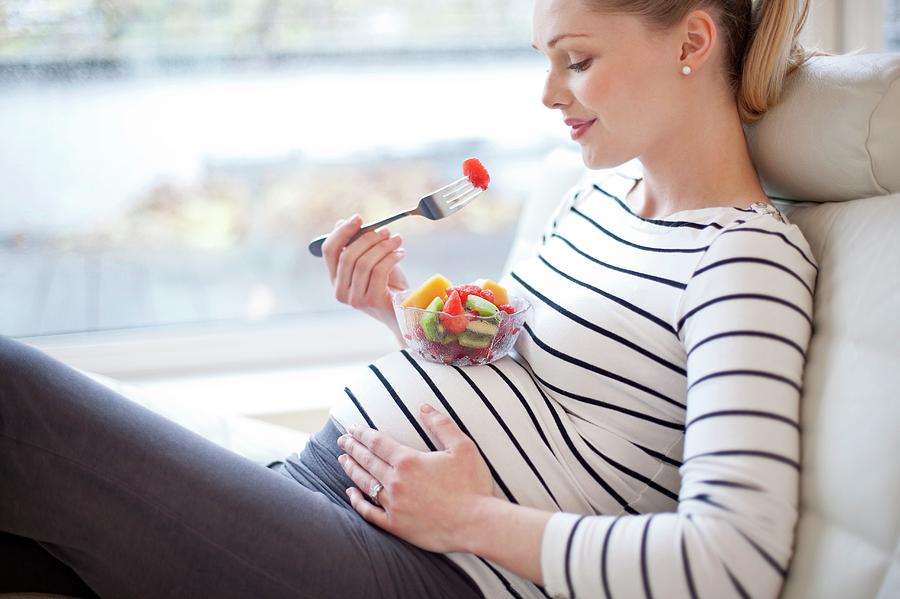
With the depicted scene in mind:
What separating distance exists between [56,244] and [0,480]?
107 centimetres

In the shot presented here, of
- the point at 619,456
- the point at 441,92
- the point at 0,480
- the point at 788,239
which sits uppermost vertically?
the point at 441,92

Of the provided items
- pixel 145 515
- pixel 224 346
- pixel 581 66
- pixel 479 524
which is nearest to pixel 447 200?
pixel 581 66

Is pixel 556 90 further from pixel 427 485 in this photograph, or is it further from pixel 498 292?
pixel 427 485

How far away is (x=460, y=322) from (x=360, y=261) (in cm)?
31

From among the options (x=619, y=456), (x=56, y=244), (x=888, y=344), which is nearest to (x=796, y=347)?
(x=888, y=344)

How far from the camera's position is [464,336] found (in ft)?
3.58

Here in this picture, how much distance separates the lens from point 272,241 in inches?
80.3

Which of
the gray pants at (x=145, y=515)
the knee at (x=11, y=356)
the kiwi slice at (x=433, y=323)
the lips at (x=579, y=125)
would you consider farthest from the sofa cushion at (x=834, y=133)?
the knee at (x=11, y=356)

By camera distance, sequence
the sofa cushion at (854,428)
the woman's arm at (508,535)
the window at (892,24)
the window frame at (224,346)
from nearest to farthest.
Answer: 1. the sofa cushion at (854,428)
2. the woman's arm at (508,535)
3. the window at (892,24)
4. the window frame at (224,346)

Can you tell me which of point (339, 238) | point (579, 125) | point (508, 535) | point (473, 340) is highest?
point (579, 125)

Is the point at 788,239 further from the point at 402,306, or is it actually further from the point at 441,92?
the point at 441,92

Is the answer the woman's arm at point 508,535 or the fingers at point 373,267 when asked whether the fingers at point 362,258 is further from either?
the woman's arm at point 508,535

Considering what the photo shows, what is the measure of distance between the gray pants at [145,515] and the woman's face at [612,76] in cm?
61

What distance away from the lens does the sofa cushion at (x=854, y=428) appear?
0.82m
